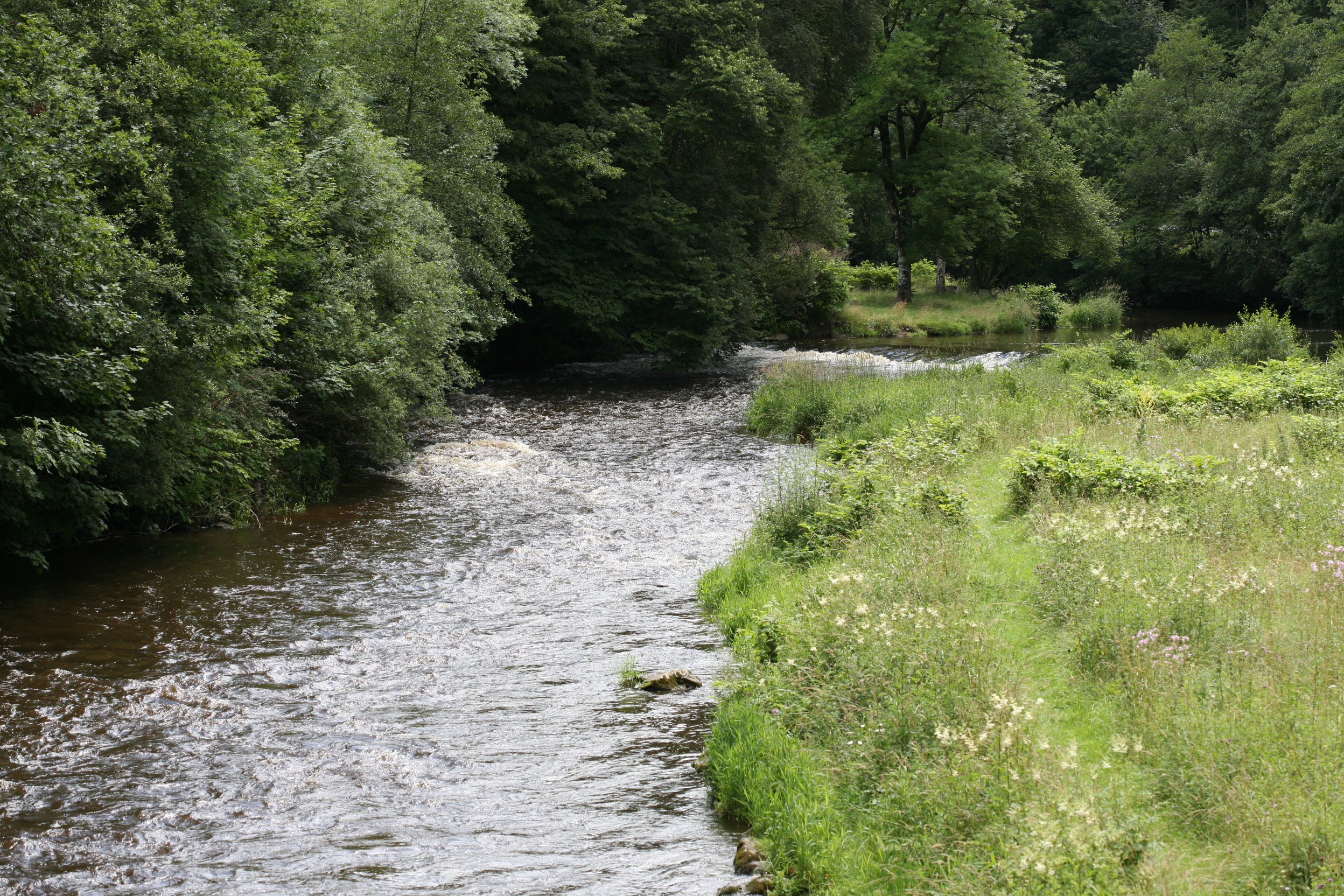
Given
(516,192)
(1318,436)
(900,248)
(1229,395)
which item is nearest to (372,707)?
(1318,436)

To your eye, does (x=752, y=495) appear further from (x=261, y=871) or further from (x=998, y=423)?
(x=261, y=871)

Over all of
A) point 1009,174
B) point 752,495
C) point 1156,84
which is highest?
point 1156,84

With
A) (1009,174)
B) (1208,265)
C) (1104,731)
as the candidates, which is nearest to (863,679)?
(1104,731)

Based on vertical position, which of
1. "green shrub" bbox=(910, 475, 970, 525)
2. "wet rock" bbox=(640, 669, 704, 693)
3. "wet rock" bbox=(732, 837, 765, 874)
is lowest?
"wet rock" bbox=(732, 837, 765, 874)

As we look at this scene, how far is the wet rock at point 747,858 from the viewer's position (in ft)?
18.9

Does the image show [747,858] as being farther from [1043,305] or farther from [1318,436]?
[1043,305]

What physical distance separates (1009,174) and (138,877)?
43.6 metres

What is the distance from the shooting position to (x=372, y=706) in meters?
8.02

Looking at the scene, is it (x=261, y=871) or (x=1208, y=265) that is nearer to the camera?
→ (x=261, y=871)

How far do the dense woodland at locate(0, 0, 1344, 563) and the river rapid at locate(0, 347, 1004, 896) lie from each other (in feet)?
5.19

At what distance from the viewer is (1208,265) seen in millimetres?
55438

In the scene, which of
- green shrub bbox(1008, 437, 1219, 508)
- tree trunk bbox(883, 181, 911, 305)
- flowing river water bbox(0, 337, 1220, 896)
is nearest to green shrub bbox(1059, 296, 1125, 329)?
tree trunk bbox(883, 181, 911, 305)

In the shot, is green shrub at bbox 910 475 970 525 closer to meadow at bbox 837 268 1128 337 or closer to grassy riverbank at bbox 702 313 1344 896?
grassy riverbank at bbox 702 313 1344 896

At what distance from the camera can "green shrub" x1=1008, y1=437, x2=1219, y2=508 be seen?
34.1ft
